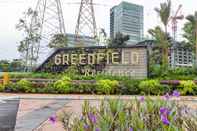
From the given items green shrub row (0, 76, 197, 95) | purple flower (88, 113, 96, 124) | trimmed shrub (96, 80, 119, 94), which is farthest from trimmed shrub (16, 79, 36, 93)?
purple flower (88, 113, 96, 124)

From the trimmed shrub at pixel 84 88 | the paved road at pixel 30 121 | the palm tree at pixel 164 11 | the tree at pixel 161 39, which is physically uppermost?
the palm tree at pixel 164 11

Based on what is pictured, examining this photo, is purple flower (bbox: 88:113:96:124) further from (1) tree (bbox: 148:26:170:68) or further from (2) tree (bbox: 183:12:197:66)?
(2) tree (bbox: 183:12:197:66)

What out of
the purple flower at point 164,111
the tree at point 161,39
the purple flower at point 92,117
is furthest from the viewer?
the tree at point 161,39

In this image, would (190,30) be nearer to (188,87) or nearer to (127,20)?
(127,20)

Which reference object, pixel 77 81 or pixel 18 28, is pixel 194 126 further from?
pixel 18 28

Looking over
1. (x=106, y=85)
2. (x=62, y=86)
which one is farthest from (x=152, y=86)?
(x=62, y=86)

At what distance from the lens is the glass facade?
180 ft

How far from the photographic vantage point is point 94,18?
39844 millimetres

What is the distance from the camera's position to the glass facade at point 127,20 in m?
54.8

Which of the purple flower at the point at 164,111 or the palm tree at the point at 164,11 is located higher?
the palm tree at the point at 164,11

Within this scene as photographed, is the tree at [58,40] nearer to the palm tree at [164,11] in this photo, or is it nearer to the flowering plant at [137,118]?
the palm tree at [164,11]

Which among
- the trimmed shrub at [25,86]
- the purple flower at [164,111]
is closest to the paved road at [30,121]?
A: the purple flower at [164,111]

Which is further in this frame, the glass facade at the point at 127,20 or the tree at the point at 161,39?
the glass facade at the point at 127,20

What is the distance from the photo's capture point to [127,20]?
56500 millimetres
